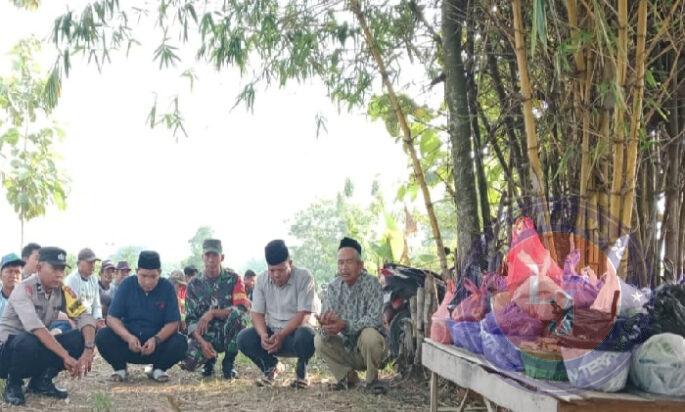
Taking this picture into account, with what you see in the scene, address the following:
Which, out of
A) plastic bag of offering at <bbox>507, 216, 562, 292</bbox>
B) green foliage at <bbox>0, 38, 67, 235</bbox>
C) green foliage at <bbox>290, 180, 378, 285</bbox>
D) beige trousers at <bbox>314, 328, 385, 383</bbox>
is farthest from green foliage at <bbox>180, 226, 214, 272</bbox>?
plastic bag of offering at <bbox>507, 216, 562, 292</bbox>

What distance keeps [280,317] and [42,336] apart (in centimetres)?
198

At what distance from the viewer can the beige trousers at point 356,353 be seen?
6160mm

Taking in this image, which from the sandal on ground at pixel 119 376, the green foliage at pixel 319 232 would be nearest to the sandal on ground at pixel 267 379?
the sandal on ground at pixel 119 376

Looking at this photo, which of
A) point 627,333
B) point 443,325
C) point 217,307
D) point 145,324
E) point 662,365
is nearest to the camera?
point 662,365

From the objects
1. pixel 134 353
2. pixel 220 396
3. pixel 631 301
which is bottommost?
pixel 220 396

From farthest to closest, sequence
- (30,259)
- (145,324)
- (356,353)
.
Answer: (30,259) < (145,324) < (356,353)

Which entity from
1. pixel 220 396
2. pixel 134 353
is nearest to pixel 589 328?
pixel 220 396

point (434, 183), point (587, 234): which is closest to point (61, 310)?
point (434, 183)

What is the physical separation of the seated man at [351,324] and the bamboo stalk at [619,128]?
9.11 ft

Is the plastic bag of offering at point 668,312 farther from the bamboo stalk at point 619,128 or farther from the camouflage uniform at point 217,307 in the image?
the camouflage uniform at point 217,307

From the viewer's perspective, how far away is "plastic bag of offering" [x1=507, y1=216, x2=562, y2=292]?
3.29 m

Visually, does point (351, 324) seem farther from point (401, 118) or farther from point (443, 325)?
point (443, 325)

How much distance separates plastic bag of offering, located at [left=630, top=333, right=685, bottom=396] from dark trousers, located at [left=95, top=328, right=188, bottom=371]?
4.75 metres

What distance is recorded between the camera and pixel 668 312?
3.00m
